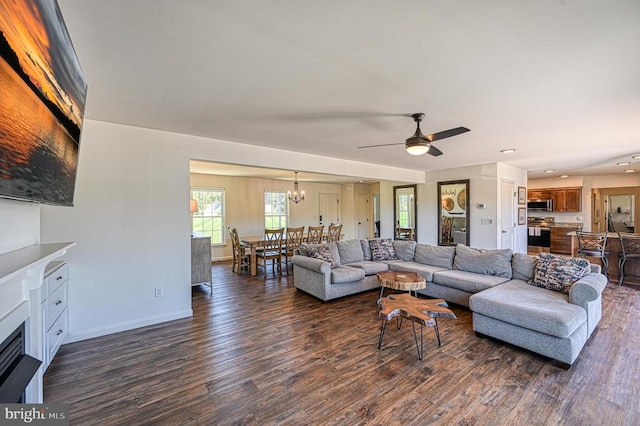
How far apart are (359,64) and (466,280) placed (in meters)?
3.14

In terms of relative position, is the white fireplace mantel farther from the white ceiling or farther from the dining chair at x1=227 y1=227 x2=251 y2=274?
the dining chair at x1=227 y1=227 x2=251 y2=274

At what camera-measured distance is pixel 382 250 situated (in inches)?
→ 202

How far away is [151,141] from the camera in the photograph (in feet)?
11.1

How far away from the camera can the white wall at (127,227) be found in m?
3.02

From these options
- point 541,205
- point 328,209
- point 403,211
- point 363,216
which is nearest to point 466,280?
point 403,211

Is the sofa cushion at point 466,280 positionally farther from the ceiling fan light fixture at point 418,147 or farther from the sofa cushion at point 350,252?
the ceiling fan light fixture at point 418,147

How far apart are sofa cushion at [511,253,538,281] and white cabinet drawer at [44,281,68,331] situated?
16.8 ft

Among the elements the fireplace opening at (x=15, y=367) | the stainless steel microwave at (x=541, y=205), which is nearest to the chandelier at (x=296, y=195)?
the fireplace opening at (x=15, y=367)

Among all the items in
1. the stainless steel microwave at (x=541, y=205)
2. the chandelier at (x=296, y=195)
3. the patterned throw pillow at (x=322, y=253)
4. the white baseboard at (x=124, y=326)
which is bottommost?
the white baseboard at (x=124, y=326)

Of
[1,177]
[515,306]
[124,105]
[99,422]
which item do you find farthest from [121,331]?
[515,306]

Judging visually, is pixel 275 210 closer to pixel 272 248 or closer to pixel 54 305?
pixel 272 248

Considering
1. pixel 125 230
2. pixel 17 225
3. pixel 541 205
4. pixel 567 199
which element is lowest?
pixel 125 230

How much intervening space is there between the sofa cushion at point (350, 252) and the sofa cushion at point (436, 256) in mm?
999

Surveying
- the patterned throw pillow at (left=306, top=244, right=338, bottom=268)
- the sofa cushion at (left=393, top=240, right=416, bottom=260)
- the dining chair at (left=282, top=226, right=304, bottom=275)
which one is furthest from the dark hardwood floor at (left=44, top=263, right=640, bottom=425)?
the dining chair at (left=282, top=226, right=304, bottom=275)
